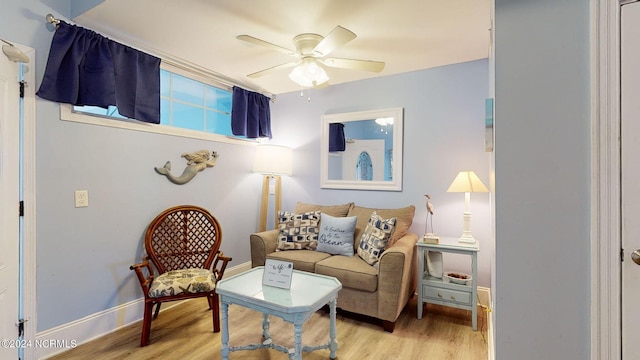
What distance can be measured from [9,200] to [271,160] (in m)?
2.11

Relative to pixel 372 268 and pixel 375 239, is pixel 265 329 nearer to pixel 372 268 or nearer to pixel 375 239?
pixel 372 268

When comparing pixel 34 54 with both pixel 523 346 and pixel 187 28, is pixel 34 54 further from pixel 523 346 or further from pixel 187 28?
pixel 523 346

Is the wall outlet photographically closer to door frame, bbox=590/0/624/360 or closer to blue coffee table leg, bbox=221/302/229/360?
blue coffee table leg, bbox=221/302/229/360

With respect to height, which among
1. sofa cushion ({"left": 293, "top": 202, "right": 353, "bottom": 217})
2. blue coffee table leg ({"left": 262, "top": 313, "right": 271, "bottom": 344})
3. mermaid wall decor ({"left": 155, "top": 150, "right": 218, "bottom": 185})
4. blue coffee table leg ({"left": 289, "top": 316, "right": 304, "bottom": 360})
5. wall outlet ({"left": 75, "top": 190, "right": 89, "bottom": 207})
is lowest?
blue coffee table leg ({"left": 262, "top": 313, "right": 271, "bottom": 344})

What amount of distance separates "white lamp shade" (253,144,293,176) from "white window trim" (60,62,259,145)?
30cm

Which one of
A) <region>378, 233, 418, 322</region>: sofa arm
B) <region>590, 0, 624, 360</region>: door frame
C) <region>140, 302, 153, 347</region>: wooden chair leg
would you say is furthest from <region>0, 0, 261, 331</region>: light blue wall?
<region>590, 0, 624, 360</region>: door frame

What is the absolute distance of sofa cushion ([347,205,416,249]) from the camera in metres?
2.71

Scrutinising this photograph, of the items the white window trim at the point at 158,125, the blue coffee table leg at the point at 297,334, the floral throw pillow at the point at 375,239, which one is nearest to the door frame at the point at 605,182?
the blue coffee table leg at the point at 297,334

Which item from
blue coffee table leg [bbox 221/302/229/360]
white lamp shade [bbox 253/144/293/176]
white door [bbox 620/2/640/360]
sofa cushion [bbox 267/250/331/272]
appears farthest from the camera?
white lamp shade [bbox 253/144/293/176]

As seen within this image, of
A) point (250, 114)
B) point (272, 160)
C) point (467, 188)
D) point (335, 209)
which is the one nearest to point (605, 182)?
point (467, 188)

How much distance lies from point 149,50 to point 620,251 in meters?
3.23

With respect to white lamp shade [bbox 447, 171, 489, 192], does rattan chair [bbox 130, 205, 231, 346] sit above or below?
below

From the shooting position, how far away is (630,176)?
1.01m

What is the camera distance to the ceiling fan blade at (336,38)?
5.70ft
